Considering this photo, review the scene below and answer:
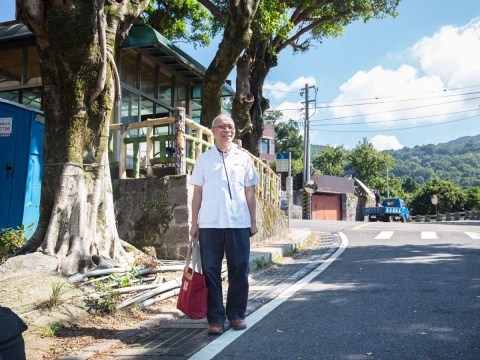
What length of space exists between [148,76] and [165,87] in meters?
1.02

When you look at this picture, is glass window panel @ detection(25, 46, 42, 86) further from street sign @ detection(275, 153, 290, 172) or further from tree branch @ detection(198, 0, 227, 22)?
street sign @ detection(275, 153, 290, 172)

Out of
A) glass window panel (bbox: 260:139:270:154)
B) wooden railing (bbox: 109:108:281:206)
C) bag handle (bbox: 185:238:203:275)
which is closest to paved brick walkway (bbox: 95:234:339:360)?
bag handle (bbox: 185:238:203:275)

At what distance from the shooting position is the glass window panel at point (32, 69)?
41.1 feet

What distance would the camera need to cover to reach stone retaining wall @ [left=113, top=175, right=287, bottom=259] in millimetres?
8305

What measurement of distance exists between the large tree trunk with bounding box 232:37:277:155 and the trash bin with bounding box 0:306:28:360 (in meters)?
12.5

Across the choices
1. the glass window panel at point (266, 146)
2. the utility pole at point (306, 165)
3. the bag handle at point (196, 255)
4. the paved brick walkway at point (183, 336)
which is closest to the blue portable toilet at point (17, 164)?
the paved brick walkway at point (183, 336)

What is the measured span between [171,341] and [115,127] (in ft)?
20.9

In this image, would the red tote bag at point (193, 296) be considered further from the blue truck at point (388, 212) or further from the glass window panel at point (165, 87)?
the blue truck at point (388, 212)

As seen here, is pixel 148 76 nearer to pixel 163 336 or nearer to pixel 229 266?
pixel 229 266

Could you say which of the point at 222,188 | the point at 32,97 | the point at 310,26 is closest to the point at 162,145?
the point at 222,188

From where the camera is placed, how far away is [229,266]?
4473 millimetres

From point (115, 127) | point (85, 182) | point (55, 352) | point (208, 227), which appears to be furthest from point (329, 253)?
point (55, 352)

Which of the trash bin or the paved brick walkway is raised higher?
the trash bin

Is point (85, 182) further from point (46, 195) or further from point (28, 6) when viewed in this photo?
Answer: point (28, 6)
